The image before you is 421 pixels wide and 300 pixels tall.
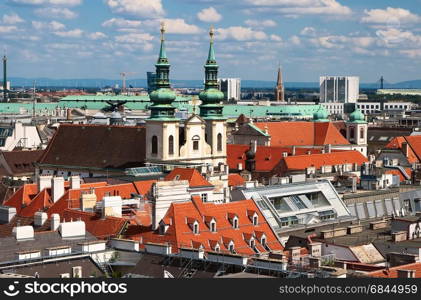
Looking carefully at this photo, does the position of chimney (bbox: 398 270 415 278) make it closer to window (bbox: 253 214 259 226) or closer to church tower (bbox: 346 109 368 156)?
window (bbox: 253 214 259 226)

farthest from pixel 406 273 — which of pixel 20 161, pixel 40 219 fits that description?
pixel 20 161

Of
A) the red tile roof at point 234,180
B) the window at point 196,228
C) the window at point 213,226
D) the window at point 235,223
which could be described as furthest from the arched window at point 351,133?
the window at point 196,228

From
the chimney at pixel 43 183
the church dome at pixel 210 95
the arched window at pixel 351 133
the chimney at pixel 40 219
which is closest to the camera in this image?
the chimney at pixel 40 219

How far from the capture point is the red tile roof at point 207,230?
5447 cm

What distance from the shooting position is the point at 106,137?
10956cm

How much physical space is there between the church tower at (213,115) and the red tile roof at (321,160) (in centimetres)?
646

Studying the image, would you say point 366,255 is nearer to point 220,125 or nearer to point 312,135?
point 220,125

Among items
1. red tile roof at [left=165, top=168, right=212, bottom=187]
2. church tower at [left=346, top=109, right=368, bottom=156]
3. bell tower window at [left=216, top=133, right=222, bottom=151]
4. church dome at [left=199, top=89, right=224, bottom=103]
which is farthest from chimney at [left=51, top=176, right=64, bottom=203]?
church tower at [left=346, top=109, right=368, bottom=156]

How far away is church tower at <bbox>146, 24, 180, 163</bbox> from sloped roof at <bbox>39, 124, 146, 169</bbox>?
203 cm

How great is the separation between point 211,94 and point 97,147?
37.9 ft

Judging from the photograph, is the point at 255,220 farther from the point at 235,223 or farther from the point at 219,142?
the point at 219,142

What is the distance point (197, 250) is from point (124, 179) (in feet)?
137

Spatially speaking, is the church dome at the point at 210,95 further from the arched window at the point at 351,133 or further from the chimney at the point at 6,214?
the chimney at the point at 6,214

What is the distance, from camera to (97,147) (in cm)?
10931
